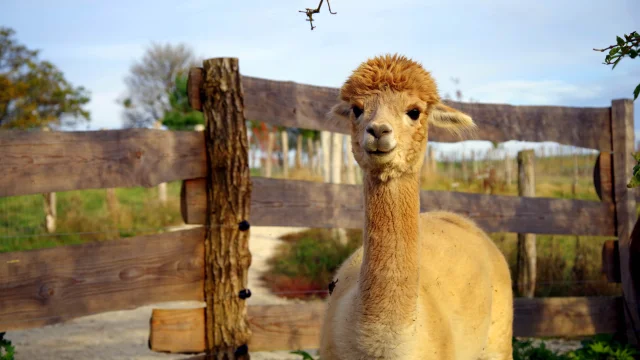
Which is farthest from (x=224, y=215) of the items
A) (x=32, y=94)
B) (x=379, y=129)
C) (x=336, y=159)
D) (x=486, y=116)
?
(x=32, y=94)

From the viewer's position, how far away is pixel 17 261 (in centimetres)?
438

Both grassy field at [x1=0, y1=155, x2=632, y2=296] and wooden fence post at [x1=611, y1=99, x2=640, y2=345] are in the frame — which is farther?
grassy field at [x1=0, y1=155, x2=632, y2=296]

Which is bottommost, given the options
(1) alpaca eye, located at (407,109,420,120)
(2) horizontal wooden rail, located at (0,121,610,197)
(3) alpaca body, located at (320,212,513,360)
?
(3) alpaca body, located at (320,212,513,360)

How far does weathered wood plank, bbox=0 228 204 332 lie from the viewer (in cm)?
439

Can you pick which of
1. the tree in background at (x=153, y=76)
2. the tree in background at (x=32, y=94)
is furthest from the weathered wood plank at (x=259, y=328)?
the tree in background at (x=153, y=76)

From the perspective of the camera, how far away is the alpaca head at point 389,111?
3012 mm

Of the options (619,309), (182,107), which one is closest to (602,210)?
(619,309)

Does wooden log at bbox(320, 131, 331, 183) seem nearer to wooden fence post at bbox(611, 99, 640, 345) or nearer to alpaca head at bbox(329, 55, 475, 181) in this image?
wooden fence post at bbox(611, 99, 640, 345)

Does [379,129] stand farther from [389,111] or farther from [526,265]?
[526,265]

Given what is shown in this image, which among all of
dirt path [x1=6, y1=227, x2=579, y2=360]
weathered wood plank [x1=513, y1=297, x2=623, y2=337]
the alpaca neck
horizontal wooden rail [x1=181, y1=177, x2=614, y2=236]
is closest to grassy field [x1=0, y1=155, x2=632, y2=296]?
weathered wood plank [x1=513, y1=297, x2=623, y2=337]

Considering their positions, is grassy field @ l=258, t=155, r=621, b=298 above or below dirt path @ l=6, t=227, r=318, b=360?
above

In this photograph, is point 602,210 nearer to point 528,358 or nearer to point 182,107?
point 528,358

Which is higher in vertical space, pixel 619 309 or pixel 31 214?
pixel 31 214

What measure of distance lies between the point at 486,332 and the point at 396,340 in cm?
151
